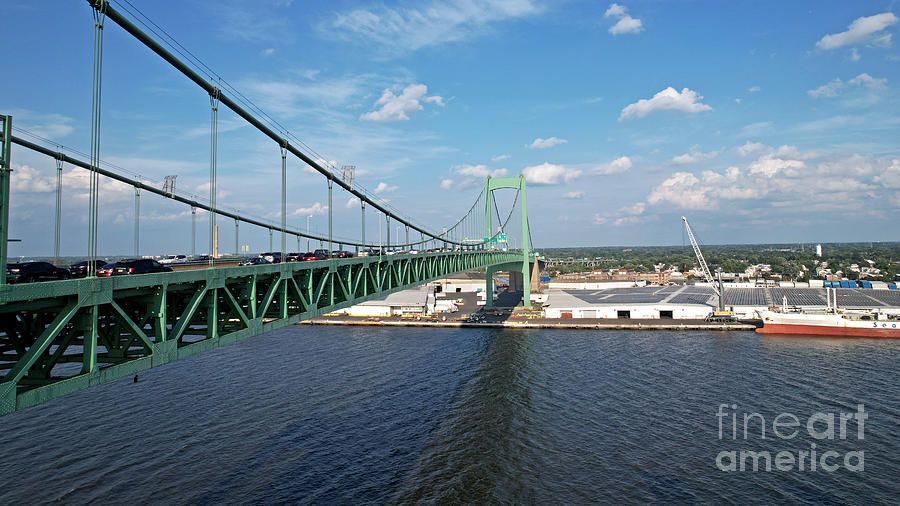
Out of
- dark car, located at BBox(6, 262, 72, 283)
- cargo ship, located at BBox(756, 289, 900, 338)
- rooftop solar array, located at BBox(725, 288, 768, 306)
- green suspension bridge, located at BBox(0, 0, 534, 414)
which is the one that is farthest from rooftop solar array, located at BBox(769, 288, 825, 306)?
dark car, located at BBox(6, 262, 72, 283)

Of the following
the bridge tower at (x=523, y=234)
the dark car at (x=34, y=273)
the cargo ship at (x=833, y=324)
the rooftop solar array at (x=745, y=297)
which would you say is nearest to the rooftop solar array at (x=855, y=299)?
the cargo ship at (x=833, y=324)

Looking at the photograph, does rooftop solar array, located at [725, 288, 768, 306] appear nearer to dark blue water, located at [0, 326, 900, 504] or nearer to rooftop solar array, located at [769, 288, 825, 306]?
rooftop solar array, located at [769, 288, 825, 306]

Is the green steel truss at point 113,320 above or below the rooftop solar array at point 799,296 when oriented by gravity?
above

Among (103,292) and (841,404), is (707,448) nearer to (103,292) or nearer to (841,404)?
(841,404)

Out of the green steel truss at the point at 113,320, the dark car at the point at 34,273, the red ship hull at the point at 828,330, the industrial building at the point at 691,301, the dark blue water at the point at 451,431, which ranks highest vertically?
the dark car at the point at 34,273

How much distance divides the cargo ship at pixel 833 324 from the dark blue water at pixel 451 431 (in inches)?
401

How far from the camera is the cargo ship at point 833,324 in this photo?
4916cm

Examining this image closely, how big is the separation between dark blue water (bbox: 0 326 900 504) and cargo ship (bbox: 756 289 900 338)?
33.4ft

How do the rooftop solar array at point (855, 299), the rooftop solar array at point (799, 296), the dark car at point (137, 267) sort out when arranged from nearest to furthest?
the dark car at point (137, 267)
the rooftop solar array at point (855, 299)
the rooftop solar array at point (799, 296)

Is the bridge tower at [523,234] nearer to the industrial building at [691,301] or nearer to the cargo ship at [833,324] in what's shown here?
the industrial building at [691,301]

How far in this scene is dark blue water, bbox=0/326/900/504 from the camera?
18.7 meters

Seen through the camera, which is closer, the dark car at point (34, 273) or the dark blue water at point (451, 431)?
the dark car at point (34, 273)

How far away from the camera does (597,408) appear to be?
26.8m

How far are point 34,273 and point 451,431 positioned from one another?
1890cm
